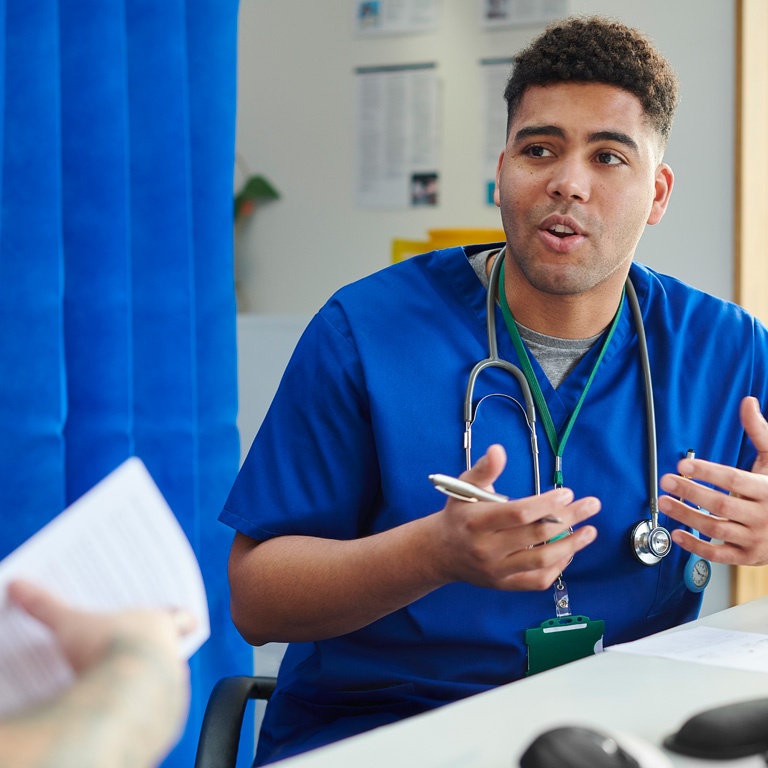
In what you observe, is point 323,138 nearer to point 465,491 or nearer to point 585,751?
point 465,491

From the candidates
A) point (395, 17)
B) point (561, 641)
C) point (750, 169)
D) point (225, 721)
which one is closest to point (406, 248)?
point (395, 17)

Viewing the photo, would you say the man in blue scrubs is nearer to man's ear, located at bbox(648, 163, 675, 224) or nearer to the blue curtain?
man's ear, located at bbox(648, 163, 675, 224)

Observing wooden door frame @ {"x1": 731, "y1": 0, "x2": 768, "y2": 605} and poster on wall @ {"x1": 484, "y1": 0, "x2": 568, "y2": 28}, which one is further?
poster on wall @ {"x1": 484, "y1": 0, "x2": 568, "y2": 28}

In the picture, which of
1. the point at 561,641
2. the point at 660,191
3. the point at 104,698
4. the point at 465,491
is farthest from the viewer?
the point at 660,191

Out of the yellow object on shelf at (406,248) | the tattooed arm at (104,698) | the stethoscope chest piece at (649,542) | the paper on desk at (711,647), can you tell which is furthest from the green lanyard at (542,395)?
the yellow object on shelf at (406,248)

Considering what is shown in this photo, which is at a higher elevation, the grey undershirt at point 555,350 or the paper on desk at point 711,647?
the grey undershirt at point 555,350

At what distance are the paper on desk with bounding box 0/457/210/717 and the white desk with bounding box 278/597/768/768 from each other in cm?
15

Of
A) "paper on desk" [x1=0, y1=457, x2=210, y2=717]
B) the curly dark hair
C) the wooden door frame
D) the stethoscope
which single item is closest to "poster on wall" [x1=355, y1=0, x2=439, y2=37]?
the wooden door frame

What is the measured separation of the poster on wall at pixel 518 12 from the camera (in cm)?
226

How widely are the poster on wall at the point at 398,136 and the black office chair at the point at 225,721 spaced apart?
1703 mm

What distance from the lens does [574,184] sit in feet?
3.42

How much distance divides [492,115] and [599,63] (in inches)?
52.5

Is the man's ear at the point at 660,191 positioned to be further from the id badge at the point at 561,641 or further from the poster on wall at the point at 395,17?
the poster on wall at the point at 395,17

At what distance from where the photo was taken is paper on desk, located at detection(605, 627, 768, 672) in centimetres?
74
